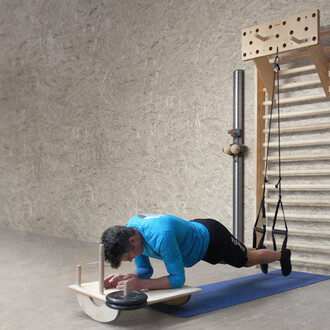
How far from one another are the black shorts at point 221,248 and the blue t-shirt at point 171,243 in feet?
0.15

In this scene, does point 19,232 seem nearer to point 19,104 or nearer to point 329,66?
point 19,104

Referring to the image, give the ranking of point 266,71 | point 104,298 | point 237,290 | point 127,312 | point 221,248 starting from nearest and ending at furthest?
point 104,298, point 127,312, point 221,248, point 237,290, point 266,71

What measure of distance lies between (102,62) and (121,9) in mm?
623

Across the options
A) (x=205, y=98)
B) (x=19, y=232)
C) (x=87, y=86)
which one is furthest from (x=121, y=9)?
(x=19, y=232)

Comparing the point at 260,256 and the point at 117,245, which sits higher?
the point at 117,245

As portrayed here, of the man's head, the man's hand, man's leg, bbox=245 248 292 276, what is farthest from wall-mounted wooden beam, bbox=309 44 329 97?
the man's hand

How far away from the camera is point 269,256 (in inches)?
118

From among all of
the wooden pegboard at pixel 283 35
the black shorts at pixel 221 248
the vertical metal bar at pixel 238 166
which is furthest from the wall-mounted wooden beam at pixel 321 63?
the black shorts at pixel 221 248

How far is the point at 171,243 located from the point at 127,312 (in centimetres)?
48

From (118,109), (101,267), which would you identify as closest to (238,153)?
(118,109)

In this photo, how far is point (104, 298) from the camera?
7.06 feet

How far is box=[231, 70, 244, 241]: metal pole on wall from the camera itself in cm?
387

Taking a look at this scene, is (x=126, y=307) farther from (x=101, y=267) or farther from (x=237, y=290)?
(x=237, y=290)

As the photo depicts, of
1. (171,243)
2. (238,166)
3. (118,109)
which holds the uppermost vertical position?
(118,109)
